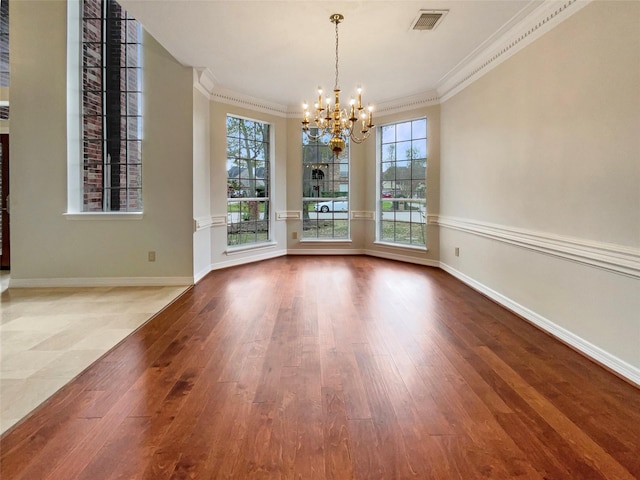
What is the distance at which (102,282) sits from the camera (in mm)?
5094

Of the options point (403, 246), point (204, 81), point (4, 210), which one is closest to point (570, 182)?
point (403, 246)

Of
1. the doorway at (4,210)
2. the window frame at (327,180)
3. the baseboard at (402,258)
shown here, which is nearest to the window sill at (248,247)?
the window frame at (327,180)

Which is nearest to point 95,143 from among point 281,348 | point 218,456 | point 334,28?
point 334,28

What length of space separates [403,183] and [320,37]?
3381mm

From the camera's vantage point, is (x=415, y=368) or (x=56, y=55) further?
(x=56, y=55)

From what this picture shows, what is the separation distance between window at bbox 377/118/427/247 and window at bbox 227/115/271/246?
6.91 feet

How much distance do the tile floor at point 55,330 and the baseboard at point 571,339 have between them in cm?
343

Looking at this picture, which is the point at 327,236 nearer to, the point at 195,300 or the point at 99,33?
the point at 195,300

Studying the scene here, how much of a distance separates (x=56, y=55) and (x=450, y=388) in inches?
224

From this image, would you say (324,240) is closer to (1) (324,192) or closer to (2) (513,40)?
(1) (324,192)

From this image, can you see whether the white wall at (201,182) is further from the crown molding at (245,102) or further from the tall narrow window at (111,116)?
the tall narrow window at (111,116)

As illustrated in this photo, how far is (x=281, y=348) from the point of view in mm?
2977

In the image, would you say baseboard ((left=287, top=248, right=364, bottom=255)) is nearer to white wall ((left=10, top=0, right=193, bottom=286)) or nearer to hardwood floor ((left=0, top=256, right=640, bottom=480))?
white wall ((left=10, top=0, right=193, bottom=286))

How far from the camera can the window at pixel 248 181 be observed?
657cm
